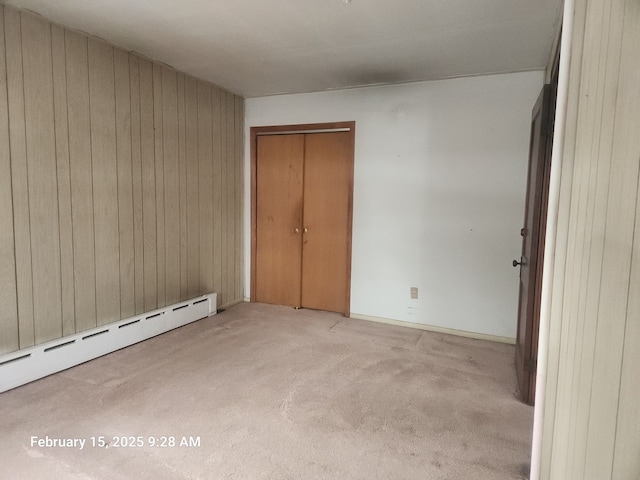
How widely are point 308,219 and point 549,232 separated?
321cm

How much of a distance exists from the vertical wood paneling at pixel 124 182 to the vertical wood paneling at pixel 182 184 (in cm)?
57

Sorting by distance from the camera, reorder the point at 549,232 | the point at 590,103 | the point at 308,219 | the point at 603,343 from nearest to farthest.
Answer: the point at 603,343, the point at 590,103, the point at 549,232, the point at 308,219

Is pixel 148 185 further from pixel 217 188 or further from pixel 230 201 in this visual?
pixel 230 201

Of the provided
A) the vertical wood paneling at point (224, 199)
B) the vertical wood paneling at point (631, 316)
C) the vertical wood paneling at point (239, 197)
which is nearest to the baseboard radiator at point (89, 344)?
the vertical wood paneling at point (224, 199)

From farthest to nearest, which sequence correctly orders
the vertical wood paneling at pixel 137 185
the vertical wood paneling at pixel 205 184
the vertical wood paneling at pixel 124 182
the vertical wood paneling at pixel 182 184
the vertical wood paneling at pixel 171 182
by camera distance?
the vertical wood paneling at pixel 205 184 < the vertical wood paneling at pixel 182 184 < the vertical wood paneling at pixel 171 182 < the vertical wood paneling at pixel 137 185 < the vertical wood paneling at pixel 124 182

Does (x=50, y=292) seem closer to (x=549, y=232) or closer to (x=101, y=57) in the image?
(x=101, y=57)

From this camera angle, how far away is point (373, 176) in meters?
4.08

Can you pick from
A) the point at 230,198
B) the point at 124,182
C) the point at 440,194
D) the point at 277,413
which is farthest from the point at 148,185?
the point at 440,194

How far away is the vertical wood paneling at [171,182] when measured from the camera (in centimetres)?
364

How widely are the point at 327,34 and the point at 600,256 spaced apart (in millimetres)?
2484

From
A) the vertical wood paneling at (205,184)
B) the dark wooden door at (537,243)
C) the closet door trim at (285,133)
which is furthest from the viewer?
the closet door trim at (285,133)

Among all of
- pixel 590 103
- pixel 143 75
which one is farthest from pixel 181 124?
pixel 590 103

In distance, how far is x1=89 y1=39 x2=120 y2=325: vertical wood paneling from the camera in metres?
3.01

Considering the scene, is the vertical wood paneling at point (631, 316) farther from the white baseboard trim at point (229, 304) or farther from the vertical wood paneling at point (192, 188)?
the white baseboard trim at point (229, 304)
